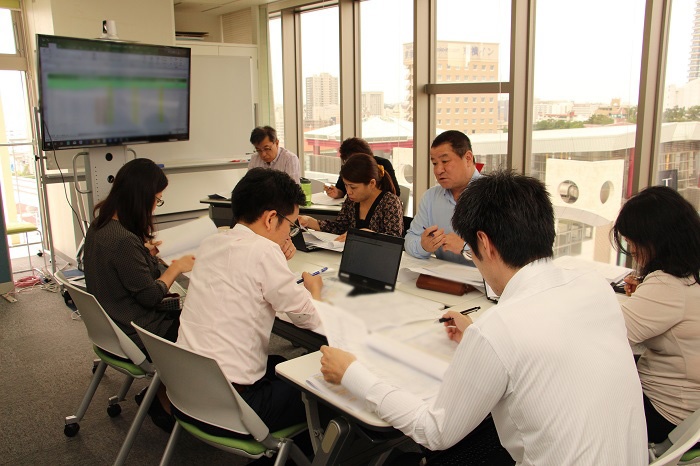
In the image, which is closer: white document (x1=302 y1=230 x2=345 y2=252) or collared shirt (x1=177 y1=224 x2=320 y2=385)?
collared shirt (x1=177 y1=224 x2=320 y2=385)

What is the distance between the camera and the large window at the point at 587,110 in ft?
13.3

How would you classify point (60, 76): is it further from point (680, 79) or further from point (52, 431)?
point (680, 79)

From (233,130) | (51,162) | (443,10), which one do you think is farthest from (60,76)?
(443,10)

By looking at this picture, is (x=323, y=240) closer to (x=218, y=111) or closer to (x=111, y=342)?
(x=111, y=342)

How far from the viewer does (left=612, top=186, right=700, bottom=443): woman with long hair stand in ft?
5.93

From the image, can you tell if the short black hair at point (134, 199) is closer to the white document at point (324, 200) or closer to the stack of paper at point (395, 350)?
the stack of paper at point (395, 350)

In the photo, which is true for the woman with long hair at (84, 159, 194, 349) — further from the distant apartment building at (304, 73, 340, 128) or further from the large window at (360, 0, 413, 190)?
the distant apartment building at (304, 73, 340, 128)

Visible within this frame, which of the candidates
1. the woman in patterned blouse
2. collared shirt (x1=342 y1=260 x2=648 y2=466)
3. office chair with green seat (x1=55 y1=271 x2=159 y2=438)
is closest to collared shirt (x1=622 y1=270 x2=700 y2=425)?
collared shirt (x1=342 y1=260 x2=648 y2=466)

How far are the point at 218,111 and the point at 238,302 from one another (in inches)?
192

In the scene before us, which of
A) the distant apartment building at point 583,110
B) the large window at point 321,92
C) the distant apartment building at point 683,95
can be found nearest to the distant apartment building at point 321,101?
the large window at point 321,92

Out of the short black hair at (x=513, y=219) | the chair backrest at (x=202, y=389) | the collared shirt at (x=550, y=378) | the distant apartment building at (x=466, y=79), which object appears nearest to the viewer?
the collared shirt at (x=550, y=378)

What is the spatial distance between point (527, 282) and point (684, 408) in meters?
0.97

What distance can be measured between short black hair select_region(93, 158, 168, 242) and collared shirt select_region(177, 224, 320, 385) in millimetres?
822

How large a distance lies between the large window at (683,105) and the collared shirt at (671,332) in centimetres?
219
